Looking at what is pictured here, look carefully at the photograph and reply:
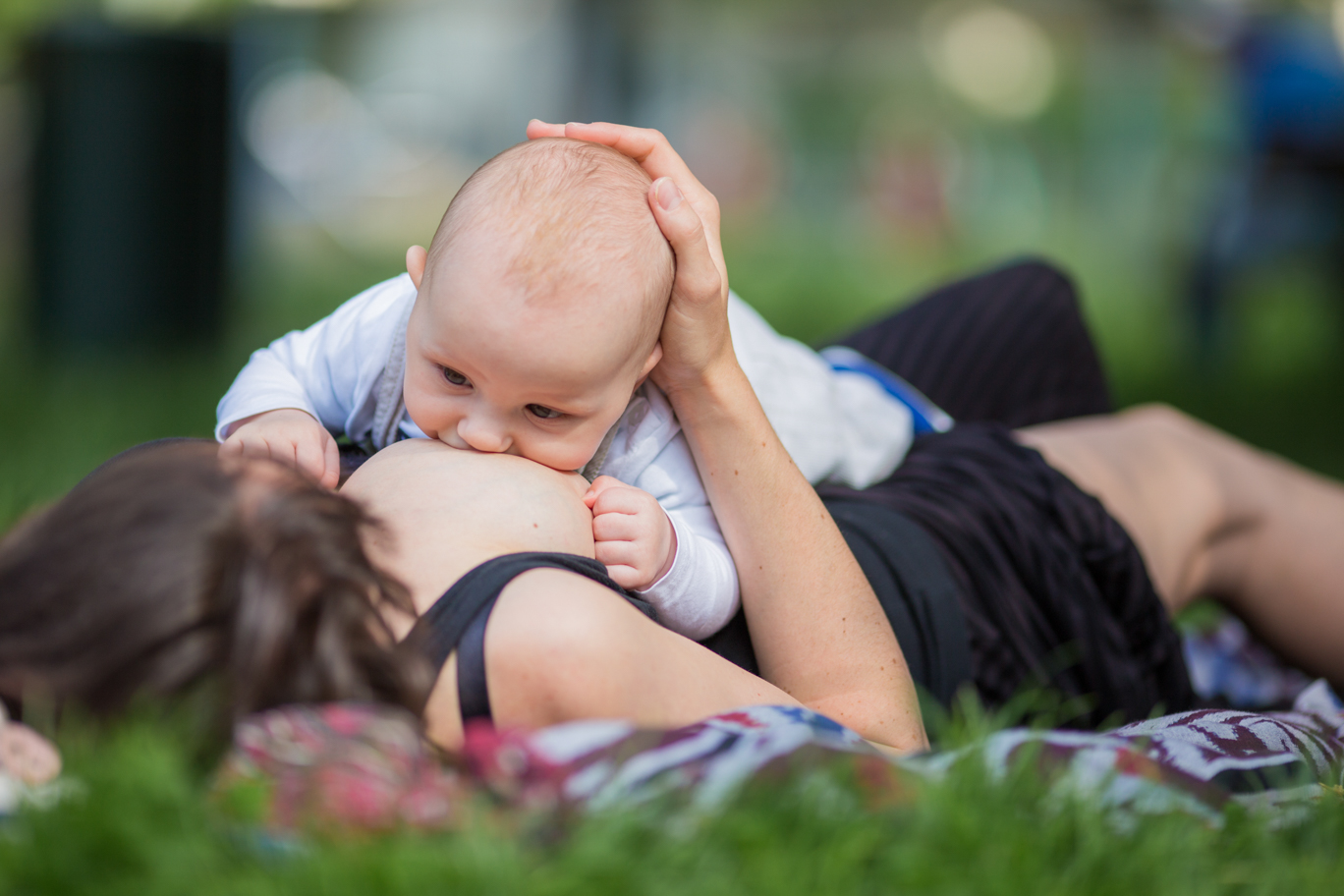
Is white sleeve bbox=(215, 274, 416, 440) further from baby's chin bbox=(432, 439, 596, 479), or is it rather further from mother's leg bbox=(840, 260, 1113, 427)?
mother's leg bbox=(840, 260, 1113, 427)

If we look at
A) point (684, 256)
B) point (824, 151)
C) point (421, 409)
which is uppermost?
point (684, 256)

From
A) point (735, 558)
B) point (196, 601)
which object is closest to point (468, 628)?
point (196, 601)

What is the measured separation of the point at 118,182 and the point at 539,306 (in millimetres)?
5572

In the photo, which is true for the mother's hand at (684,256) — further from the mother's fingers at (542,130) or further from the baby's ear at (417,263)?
the baby's ear at (417,263)

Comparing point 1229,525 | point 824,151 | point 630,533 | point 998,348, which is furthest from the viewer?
point 824,151

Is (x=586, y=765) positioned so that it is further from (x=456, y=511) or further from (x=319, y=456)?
(x=319, y=456)

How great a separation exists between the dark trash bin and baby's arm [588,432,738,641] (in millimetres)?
5371

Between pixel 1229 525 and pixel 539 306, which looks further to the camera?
pixel 1229 525

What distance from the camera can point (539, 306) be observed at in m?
1.57

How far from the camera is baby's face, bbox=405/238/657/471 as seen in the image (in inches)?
61.8

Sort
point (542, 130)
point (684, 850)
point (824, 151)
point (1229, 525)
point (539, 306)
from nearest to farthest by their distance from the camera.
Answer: point (684, 850) < point (539, 306) < point (542, 130) < point (1229, 525) < point (824, 151)

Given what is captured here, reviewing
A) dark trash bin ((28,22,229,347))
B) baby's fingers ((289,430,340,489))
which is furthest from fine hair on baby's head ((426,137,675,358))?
dark trash bin ((28,22,229,347))

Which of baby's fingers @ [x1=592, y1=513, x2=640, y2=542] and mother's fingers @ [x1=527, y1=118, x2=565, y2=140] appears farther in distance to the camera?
mother's fingers @ [x1=527, y1=118, x2=565, y2=140]

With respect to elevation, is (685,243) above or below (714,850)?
above
